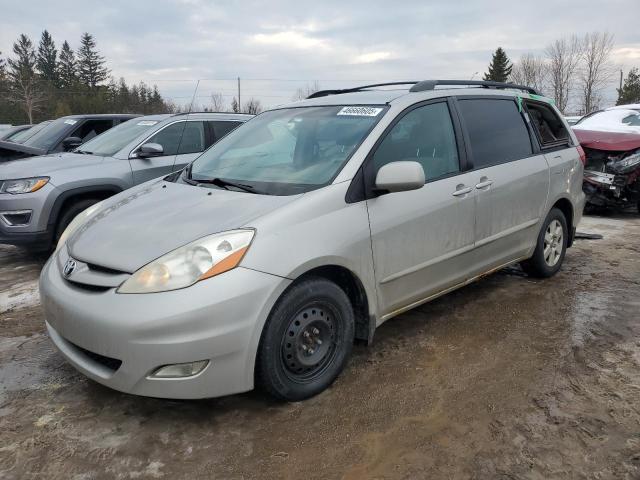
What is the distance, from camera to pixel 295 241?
2.72 meters

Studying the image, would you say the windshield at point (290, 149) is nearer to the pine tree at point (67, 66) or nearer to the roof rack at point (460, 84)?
the roof rack at point (460, 84)

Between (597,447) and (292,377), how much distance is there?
1.54m

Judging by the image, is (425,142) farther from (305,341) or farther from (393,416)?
(393,416)

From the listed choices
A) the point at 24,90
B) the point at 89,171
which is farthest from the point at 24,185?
the point at 24,90

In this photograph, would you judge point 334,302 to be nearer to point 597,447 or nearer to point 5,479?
point 597,447

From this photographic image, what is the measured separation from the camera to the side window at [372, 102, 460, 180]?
3342 mm

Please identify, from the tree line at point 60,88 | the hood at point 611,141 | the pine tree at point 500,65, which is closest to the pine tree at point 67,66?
the tree line at point 60,88

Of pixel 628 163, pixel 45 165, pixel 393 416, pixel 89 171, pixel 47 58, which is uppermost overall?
pixel 47 58

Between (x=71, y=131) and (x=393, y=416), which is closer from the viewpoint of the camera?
(x=393, y=416)

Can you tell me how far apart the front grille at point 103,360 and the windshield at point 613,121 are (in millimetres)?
8682

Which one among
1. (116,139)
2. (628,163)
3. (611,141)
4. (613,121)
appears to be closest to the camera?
(116,139)

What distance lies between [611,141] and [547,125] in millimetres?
3978

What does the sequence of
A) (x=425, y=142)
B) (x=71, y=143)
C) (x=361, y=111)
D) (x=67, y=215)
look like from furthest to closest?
(x=71, y=143)
(x=67, y=215)
(x=425, y=142)
(x=361, y=111)

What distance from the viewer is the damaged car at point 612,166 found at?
7918 millimetres
